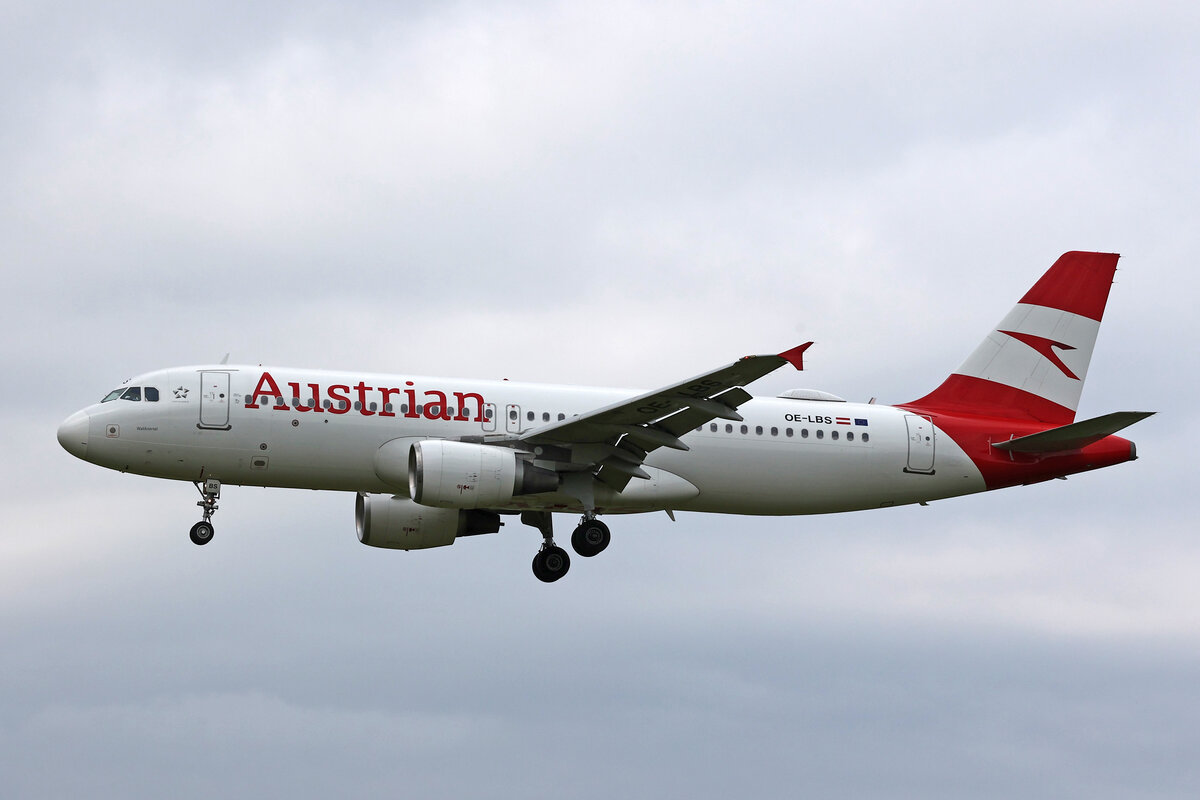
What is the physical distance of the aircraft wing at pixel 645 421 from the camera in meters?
31.8

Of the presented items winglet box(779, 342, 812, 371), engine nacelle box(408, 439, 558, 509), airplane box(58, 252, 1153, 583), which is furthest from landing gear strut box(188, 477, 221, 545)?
winglet box(779, 342, 812, 371)

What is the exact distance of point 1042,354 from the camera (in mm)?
41750

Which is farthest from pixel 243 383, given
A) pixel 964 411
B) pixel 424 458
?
pixel 964 411

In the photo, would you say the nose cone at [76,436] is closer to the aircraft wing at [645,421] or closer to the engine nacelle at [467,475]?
the engine nacelle at [467,475]

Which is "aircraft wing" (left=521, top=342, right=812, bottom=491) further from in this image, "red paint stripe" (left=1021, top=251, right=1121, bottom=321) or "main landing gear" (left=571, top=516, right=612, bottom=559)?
"red paint stripe" (left=1021, top=251, right=1121, bottom=321)

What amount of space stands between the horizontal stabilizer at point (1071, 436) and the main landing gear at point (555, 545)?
34.2 ft

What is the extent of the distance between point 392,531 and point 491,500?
590 centimetres

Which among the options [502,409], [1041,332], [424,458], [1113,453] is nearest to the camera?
[424,458]

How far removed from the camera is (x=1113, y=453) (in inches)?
1526

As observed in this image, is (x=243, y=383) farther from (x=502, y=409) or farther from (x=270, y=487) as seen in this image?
(x=502, y=409)

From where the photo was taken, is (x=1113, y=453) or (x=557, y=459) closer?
(x=557, y=459)

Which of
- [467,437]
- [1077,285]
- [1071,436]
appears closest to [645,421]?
[467,437]

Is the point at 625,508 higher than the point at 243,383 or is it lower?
lower

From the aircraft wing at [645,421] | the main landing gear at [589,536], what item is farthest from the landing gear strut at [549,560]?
the aircraft wing at [645,421]
